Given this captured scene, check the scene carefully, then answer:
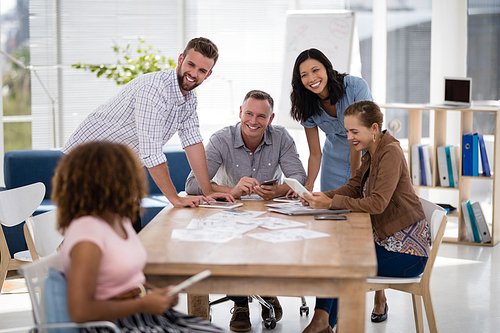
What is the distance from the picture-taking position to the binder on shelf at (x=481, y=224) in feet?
14.7

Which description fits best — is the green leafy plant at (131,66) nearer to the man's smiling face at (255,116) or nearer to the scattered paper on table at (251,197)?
the man's smiling face at (255,116)

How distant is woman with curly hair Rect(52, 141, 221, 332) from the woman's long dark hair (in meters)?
1.57

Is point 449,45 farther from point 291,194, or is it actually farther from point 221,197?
point 221,197

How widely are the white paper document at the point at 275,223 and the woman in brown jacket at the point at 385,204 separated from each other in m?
0.24

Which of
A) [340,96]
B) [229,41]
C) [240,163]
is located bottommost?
[240,163]

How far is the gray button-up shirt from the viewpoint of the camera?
9.89 feet

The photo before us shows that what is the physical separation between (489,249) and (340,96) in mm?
2228

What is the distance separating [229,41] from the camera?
232 inches

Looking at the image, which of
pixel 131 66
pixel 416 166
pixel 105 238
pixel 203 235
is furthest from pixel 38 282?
pixel 131 66

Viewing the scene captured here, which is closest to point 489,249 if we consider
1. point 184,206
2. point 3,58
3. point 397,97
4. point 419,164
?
point 419,164

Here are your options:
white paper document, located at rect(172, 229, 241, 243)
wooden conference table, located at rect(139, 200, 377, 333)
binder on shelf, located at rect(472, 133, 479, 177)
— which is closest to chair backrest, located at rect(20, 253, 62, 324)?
Answer: wooden conference table, located at rect(139, 200, 377, 333)

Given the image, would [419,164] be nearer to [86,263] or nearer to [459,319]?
[459,319]

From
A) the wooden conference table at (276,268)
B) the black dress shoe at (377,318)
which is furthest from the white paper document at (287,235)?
the black dress shoe at (377,318)

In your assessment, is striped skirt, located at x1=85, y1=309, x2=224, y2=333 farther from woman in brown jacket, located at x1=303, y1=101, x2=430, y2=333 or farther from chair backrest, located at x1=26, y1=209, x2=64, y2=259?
chair backrest, located at x1=26, y1=209, x2=64, y2=259
